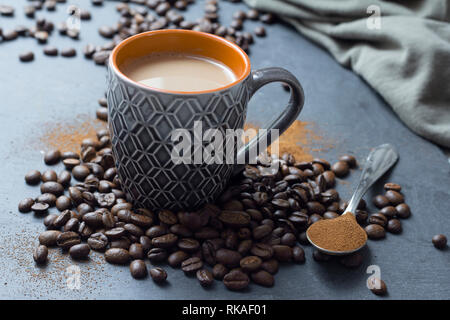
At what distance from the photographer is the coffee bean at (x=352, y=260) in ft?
3.57

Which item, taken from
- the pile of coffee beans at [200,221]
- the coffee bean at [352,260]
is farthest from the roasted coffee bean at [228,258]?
the coffee bean at [352,260]

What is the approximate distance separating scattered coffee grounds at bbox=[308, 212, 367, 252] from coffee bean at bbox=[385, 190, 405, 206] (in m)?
0.18

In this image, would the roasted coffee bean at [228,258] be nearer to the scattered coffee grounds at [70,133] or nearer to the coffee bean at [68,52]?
the scattered coffee grounds at [70,133]

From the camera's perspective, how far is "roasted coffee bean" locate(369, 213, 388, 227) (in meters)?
1.20

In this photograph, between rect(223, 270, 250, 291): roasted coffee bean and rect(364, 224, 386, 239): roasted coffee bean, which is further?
rect(364, 224, 386, 239): roasted coffee bean

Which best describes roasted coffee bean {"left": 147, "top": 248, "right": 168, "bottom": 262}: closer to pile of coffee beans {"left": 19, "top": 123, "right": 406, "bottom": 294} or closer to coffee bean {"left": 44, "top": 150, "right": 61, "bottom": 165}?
pile of coffee beans {"left": 19, "top": 123, "right": 406, "bottom": 294}

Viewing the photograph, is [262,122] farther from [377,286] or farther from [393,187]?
[377,286]

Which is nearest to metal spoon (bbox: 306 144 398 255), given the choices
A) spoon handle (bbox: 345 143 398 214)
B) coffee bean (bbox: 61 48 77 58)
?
spoon handle (bbox: 345 143 398 214)

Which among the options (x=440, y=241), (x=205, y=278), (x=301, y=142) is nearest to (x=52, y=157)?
(x=205, y=278)

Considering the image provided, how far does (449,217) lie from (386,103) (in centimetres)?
53

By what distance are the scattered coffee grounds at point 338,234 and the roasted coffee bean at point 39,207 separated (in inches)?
22.8

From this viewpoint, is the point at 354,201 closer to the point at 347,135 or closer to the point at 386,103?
the point at 347,135

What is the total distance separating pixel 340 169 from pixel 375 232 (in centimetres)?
23

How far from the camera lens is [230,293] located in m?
1.02
